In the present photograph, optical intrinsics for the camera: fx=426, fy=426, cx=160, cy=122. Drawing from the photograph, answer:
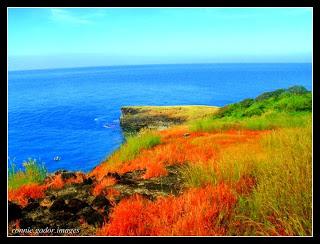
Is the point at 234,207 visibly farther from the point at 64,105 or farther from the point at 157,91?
the point at 64,105

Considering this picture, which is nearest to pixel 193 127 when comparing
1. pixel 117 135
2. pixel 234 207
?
pixel 234 207

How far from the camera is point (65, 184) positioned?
8570 millimetres

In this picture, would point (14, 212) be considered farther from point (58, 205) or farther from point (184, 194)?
point (184, 194)

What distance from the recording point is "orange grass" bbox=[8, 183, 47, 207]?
7.58 meters

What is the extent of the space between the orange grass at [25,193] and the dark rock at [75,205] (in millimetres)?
1164

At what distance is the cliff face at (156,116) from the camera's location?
97.5 ft

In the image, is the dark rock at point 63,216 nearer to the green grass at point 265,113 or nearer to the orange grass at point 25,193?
the orange grass at point 25,193

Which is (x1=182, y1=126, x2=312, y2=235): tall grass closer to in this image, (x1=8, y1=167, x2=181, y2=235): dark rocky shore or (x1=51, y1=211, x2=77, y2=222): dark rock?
(x1=8, y1=167, x2=181, y2=235): dark rocky shore

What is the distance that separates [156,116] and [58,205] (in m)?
26.6

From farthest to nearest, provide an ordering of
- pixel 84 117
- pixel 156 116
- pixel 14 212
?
1. pixel 84 117
2. pixel 156 116
3. pixel 14 212

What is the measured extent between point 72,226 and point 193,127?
9.75 m

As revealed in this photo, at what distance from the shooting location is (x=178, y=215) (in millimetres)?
5434

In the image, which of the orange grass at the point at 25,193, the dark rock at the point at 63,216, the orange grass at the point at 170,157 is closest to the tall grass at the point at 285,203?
the dark rock at the point at 63,216
